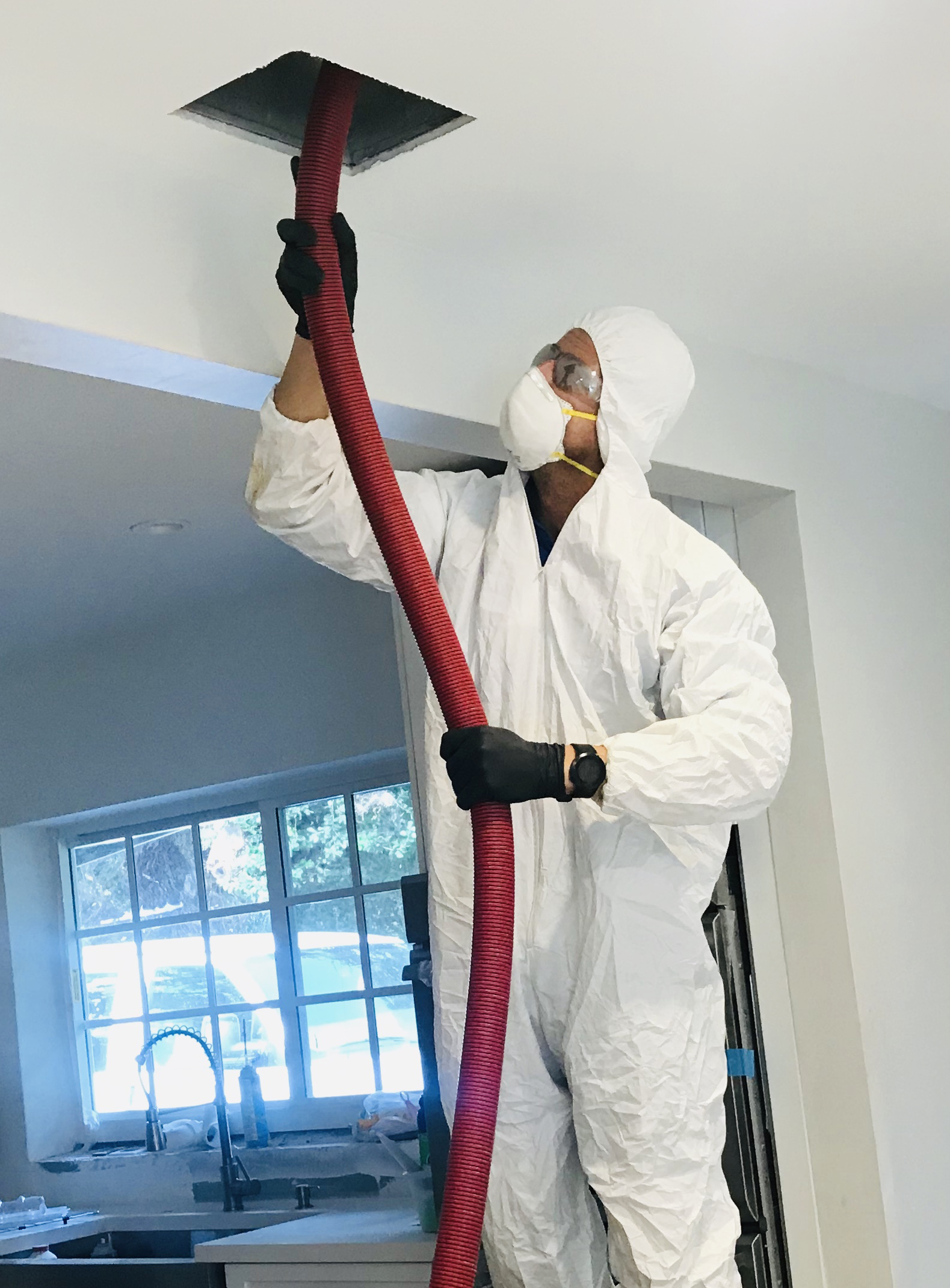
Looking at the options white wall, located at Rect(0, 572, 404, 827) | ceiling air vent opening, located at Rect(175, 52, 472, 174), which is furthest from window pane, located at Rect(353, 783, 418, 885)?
ceiling air vent opening, located at Rect(175, 52, 472, 174)

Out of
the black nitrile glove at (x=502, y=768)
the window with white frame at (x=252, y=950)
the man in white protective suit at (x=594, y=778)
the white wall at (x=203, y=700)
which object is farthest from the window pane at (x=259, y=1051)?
the black nitrile glove at (x=502, y=768)

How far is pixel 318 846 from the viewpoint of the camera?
13.5 ft

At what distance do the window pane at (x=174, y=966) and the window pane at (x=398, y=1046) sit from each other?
2.11ft

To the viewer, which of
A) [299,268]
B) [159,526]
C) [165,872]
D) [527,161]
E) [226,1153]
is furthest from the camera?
[165,872]

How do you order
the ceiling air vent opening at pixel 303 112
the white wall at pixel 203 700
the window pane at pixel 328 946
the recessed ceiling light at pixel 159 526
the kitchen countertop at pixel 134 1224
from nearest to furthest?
the ceiling air vent opening at pixel 303 112 < the recessed ceiling light at pixel 159 526 < the kitchen countertop at pixel 134 1224 < the white wall at pixel 203 700 < the window pane at pixel 328 946

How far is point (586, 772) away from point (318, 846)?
2753mm

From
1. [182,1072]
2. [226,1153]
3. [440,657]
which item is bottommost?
[226,1153]

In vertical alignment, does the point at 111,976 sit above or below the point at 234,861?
below

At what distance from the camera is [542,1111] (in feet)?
5.27

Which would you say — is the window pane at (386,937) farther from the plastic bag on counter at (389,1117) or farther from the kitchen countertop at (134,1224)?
the kitchen countertop at (134,1224)

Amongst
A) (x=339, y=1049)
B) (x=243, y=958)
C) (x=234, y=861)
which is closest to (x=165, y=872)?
(x=234, y=861)

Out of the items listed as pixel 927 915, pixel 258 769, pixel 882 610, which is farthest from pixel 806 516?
pixel 258 769

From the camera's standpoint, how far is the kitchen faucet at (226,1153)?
3.76 m

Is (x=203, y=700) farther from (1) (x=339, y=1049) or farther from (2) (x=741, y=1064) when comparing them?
(2) (x=741, y=1064)
